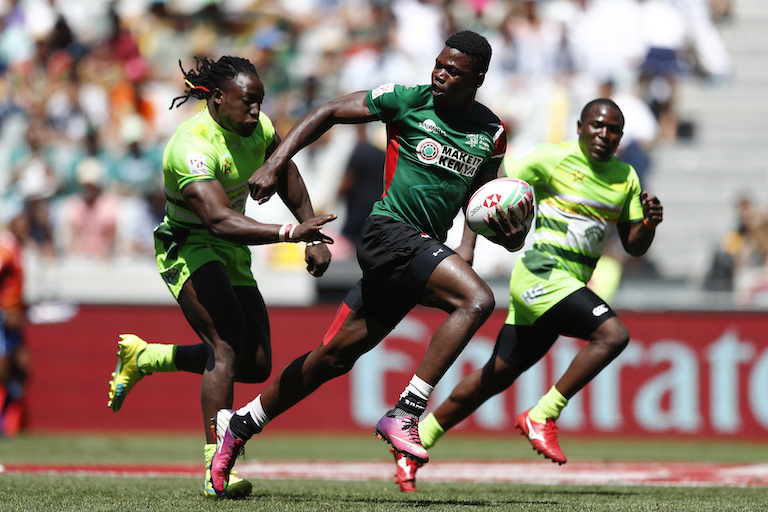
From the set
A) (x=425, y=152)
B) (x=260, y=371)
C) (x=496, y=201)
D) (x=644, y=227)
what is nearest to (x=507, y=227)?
(x=496, y=201)

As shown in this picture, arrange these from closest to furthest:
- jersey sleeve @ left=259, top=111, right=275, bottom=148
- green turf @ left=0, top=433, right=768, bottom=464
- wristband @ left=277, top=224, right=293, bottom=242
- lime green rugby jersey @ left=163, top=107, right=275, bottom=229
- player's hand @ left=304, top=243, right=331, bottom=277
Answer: wristband @ left=277, top=224, right=293, bottom=242
player's hand @ left=304, top=243, right=331, bottom=277
lime green rugby jersey @ left=163, top=107, right=275, bottom=229
jersey sleeve @ left=259, top=111, right=275, bottom=148
green turf @ left=0, top=433, right=768, bottom=464

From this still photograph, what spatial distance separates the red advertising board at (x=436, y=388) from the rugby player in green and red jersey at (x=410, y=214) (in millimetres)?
5702

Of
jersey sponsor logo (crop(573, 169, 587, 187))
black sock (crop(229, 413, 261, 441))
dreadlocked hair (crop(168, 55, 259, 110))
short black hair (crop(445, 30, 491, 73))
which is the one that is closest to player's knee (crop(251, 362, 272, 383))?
black sock (crop(229, 413, 261, 441))

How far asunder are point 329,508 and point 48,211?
34.0 feet

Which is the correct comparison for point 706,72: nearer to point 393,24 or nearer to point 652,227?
point 393,24

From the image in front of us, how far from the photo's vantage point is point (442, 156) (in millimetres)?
6031

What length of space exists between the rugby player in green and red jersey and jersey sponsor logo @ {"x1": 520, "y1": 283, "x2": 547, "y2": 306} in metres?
1.07

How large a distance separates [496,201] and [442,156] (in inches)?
16.2

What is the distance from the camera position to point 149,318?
40.5 feet

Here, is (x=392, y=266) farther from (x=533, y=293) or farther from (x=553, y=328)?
(x=553, y=328)

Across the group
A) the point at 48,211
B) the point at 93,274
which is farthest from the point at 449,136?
the point at 48,211

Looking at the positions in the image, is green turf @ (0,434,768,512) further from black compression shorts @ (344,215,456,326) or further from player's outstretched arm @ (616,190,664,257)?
player's outstretched arm @ (616,190,664,257)

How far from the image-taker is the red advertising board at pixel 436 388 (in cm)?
1171

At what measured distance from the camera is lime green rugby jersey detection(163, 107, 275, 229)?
20.1 ft
